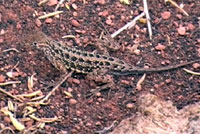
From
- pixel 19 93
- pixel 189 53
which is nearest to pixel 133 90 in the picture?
pixel 189 53

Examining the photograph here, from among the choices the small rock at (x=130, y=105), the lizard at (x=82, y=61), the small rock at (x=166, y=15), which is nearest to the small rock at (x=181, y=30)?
the small rock at (x=166, y=15)

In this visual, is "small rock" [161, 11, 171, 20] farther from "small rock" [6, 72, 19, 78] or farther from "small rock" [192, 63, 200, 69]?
"small rock" [6, 72, 19, 78]

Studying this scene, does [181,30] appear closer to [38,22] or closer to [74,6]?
[74,6]

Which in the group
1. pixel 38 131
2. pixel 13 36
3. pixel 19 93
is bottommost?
pixel 38 131

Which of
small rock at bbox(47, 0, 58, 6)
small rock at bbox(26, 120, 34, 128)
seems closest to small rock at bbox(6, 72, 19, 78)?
small rock at bbox(26, 120, 34, 128)

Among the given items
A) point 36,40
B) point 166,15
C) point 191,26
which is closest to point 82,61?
point 36,40

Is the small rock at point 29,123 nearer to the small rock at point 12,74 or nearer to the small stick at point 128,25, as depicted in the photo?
the small rock at point 12,74

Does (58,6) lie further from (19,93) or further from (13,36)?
(19,93)

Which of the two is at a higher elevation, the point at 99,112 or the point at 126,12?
the point at 126,12
